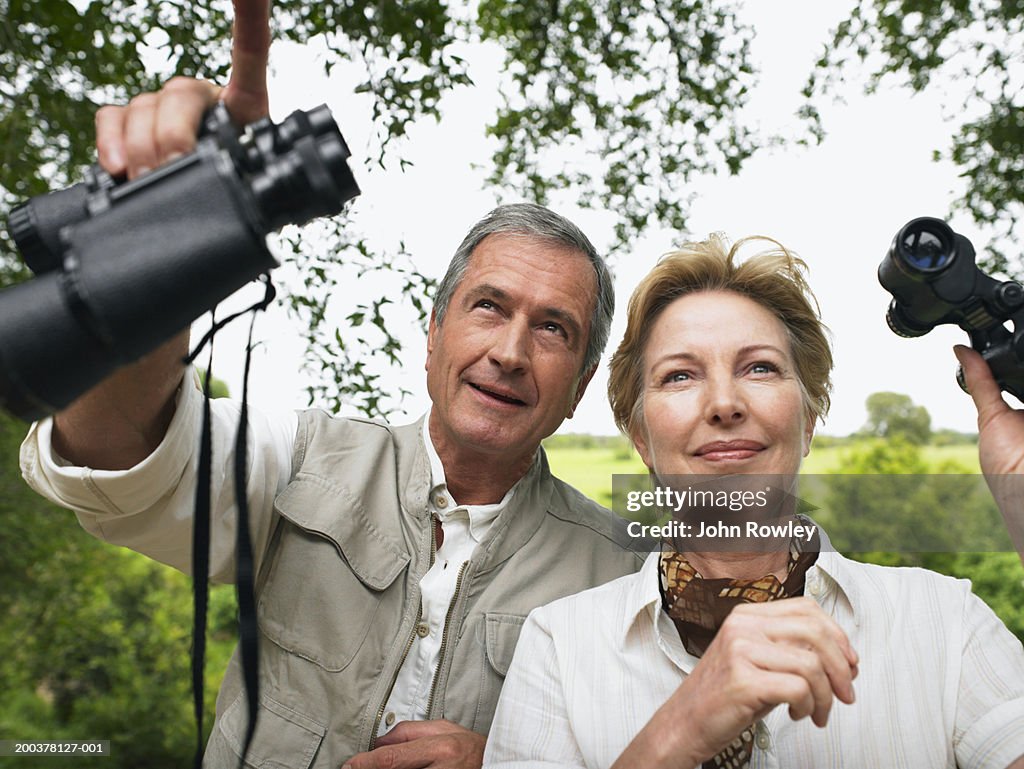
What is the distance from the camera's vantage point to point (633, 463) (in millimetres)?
4020

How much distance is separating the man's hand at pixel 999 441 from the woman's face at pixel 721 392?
1.50 ft

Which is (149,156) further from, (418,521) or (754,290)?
(754,290)

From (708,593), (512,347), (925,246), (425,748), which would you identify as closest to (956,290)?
(925,246)

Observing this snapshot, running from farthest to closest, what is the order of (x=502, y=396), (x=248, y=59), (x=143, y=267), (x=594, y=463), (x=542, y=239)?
(x=594, y=463) < (x=542, y=239) < (x=502, y=396) < (x=248, y=59) < (x=143, y=267)

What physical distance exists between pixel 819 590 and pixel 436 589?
3.22ft

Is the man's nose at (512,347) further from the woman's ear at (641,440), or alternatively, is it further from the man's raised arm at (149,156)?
the man's raised arm at (149,156)

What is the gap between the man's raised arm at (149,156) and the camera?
117 cm

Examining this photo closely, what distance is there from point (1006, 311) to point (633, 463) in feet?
8.75

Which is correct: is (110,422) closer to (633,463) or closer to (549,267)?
(549,267)

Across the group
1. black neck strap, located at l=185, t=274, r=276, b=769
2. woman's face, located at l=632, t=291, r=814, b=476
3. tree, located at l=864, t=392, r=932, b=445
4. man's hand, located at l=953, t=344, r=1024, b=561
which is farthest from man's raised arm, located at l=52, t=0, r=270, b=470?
tree, located at l=864, t=392, r=932, b=445

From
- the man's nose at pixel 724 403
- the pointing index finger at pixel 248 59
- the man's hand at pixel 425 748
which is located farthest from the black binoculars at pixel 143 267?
the man's hand at pixel 425 748

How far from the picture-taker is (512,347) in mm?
2162

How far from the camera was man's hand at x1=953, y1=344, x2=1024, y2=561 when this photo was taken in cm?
142

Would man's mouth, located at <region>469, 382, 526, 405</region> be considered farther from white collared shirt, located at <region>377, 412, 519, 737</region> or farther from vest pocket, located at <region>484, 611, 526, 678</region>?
vest pocket, located at <region>484, 611, 526, 678</region>
